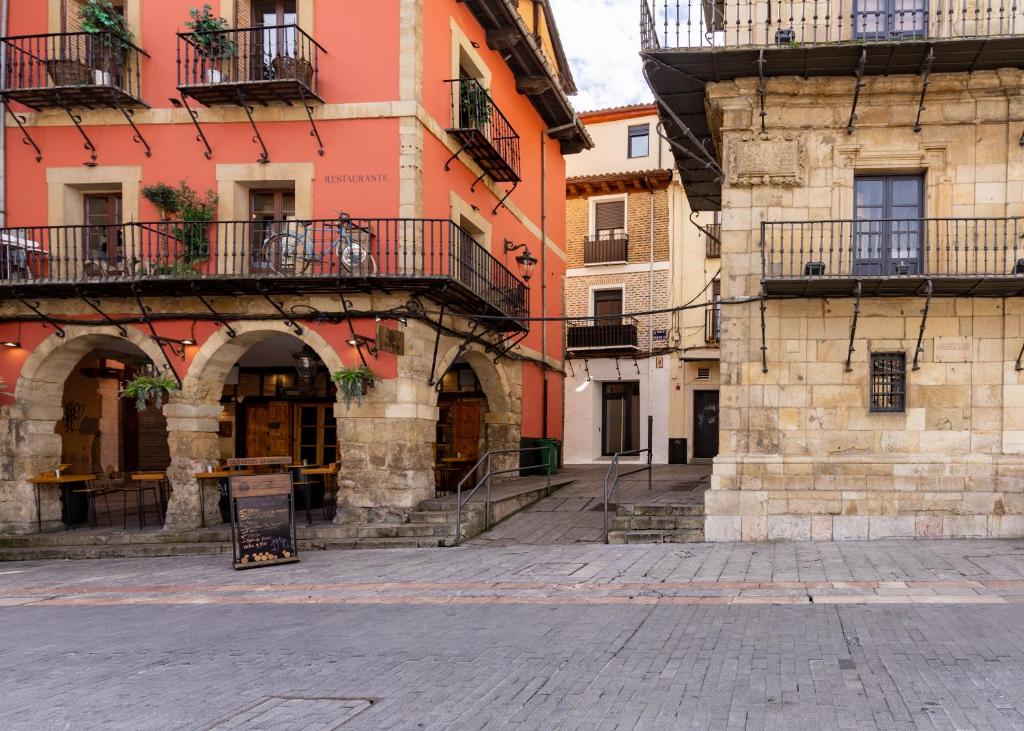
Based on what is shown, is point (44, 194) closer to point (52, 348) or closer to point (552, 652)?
point (52, 348)

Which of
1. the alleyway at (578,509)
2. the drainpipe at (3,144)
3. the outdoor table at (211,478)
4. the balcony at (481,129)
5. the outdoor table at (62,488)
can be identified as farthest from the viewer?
the balcony at (481,129)

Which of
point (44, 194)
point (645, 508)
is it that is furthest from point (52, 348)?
point (645, 508)

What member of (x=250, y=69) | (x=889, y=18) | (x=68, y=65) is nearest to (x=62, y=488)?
(x=68, y=65)

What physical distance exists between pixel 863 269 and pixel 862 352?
3.90 feet

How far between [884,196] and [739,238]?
2.12 m

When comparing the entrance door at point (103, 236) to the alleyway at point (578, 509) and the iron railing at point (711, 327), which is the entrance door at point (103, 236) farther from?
the iron railing at point (711, 327)

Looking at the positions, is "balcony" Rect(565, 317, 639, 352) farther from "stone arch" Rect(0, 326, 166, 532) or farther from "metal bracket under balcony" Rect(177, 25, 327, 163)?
"stone arch" Rect(0, 326, 166, 532)

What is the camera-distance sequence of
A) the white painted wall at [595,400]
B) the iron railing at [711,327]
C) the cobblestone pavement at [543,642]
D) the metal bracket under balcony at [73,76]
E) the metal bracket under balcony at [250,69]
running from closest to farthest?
the cobblestone pavement at [543,642] → the metal bracket under balcony at [250,69] → the metal bracket under balcony at [73,76] → the iron railing at [711,327] → the white painted wall at [595,400]


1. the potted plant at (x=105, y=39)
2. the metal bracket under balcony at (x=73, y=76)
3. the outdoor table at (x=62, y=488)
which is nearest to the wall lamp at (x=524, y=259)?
the metal bracket under balcony at (x=73, y=76)

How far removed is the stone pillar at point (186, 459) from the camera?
44.9ft

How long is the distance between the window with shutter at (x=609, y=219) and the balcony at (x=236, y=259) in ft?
41.1

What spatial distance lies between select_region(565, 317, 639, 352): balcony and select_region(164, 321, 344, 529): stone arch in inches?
510

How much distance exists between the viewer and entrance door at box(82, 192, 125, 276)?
46.9 feet

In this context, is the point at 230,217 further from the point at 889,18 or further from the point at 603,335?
the point at 603,335
